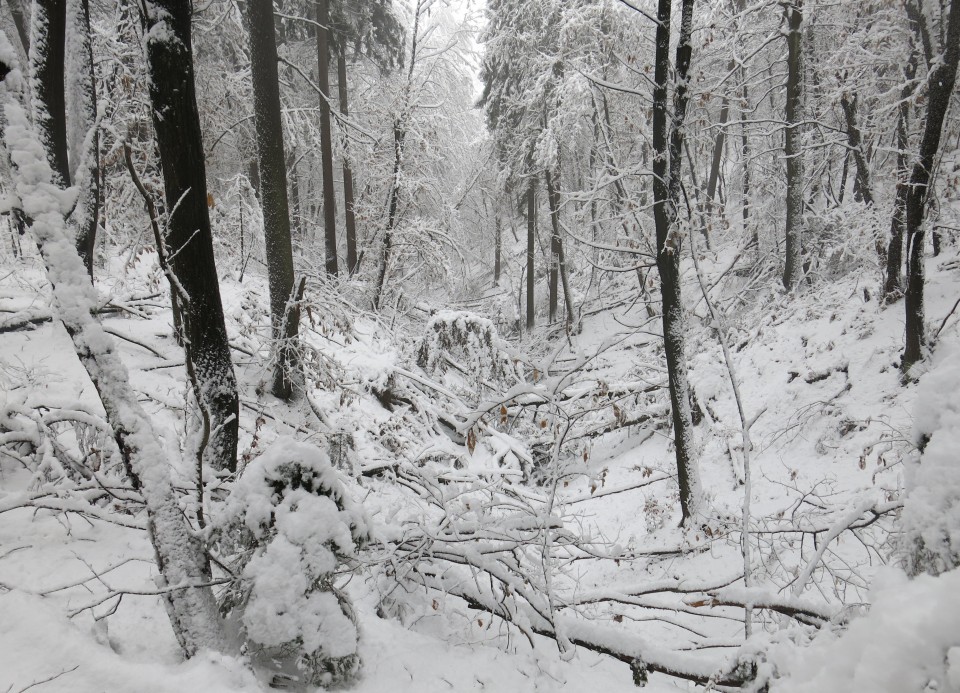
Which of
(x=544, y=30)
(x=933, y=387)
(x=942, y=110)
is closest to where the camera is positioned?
(x=933, y=387)

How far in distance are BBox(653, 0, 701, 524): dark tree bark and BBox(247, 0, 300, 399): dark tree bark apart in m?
4.18

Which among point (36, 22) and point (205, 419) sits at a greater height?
point (36, 22)

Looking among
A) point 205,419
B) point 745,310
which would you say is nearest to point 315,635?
point 205,419

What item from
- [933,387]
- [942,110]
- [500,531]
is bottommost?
[500,531]

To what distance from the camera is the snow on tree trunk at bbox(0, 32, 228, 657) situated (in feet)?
6.56

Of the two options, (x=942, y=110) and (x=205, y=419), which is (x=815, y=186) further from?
(x=205, y=419)

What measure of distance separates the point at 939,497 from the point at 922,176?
24.8 feet

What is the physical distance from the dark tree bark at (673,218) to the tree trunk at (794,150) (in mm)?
6776

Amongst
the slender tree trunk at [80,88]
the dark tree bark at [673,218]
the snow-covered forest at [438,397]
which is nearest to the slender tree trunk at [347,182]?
the snow-covered forest at [438,397]

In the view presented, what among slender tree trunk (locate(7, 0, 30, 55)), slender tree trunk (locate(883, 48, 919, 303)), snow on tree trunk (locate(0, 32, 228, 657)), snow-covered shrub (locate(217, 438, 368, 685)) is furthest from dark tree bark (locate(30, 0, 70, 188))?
slender tree trunk (locate(883, 48, 919, 303))

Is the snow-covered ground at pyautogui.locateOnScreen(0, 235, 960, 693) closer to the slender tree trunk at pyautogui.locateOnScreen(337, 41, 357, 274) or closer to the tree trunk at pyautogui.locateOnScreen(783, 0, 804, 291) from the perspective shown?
the tree trunk at pyautogui.locateOnScreen(783, 0, 804, 291)

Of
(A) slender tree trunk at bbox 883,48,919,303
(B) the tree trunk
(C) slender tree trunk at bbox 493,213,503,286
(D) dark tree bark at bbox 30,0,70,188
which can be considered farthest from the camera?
(C) slender tree trunk at bbox 493,213,503,286

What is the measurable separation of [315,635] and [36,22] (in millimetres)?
5446

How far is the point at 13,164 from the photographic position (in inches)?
75.9
